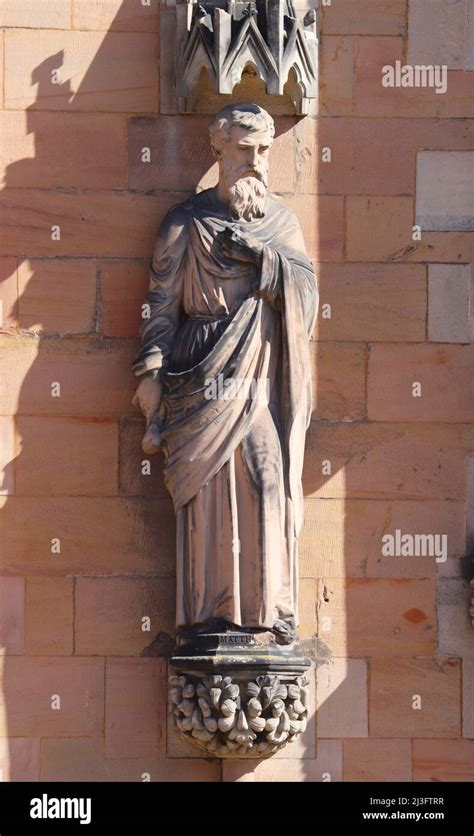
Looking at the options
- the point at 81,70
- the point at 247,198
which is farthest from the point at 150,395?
the point at 81,70

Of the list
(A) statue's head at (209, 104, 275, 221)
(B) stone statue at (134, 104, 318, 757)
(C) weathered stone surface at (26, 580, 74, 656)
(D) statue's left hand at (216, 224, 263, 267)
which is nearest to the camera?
(B) stone statue at (134, 104, 318, 757)

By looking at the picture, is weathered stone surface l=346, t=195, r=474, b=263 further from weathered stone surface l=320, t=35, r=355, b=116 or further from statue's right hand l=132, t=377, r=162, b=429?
statue's right hand l=132, t=377, r=162, b=429

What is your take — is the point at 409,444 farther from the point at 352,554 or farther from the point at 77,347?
the point at 77,347

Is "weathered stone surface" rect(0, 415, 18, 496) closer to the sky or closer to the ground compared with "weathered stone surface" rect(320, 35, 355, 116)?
closer to the ground

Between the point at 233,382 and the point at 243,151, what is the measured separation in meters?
1.21

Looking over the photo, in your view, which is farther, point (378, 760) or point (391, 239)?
point (391, 239)

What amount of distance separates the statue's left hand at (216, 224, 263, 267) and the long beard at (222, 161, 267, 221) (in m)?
0.14

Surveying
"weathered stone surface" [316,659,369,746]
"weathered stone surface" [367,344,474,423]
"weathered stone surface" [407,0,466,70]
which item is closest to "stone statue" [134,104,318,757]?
"weathered stone surface" [316,659,369,746]

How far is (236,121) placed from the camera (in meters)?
13.3

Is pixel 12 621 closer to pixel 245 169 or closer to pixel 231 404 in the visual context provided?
pixel 231 404

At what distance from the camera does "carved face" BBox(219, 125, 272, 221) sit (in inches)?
523

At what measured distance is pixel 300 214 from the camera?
45.1 ft

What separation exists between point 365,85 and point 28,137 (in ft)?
5.96

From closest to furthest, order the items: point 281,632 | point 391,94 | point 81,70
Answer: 1. point 281,632
2. point 81,70
3. point 391,94
